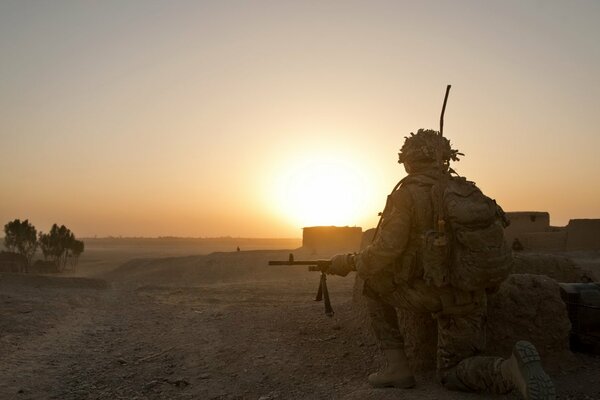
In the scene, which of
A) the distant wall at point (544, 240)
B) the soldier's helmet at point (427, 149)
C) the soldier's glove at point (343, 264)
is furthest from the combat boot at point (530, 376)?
the distant wall at point (544, 240)

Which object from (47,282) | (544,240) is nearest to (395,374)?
(47,282)

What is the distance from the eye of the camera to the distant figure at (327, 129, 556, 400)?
142 inches

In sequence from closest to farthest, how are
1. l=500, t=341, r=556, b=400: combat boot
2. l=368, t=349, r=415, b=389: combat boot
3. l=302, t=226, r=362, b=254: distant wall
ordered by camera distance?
1. l=500, t=341, r=556, b=400: combat boot
2. l=368, t=349, r=415, b=389: combat boot
3. l=302, t=226, r=362, b=254: distant wall

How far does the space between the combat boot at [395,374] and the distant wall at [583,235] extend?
2094 cm

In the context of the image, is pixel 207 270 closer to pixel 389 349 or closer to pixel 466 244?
pixel 389 349

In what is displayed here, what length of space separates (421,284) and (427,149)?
1165mm

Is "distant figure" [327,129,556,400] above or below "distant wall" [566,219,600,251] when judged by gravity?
below

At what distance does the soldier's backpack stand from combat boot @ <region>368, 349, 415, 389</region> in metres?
0.84

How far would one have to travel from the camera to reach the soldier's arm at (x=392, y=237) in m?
3.90

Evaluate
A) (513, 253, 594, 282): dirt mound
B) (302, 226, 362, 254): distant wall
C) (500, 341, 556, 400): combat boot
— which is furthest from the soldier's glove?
(302, 226, 362, 254): distant wall

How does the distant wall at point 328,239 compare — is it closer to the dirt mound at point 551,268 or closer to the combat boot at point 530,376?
the dirt mound at point 551,268

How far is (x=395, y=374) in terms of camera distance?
406cm

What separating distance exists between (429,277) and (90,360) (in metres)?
4.63

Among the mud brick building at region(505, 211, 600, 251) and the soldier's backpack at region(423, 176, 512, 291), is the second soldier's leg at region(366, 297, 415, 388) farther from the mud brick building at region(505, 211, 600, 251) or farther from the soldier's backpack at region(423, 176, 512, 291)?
the mud brick building at region(505, 211, 600, 251)
